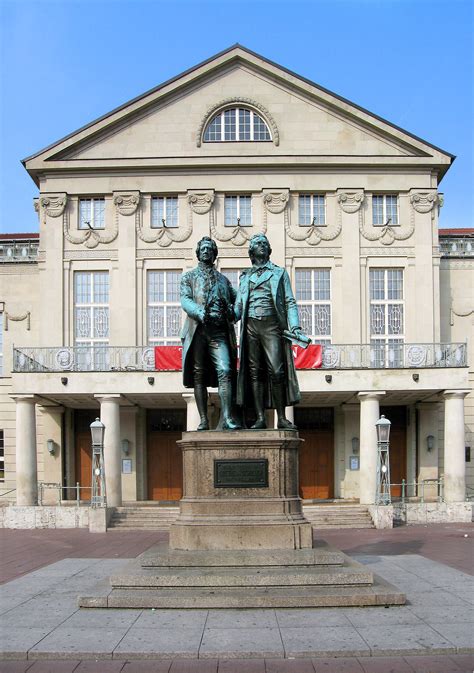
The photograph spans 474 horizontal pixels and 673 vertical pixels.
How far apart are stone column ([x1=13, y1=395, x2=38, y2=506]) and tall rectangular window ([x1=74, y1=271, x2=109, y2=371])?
457 centimetres

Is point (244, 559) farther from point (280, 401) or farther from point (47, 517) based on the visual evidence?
point (47, 517)

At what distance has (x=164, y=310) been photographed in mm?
34594

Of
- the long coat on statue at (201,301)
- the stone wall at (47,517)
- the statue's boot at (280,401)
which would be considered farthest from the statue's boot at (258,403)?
the stone wall at (47,517)

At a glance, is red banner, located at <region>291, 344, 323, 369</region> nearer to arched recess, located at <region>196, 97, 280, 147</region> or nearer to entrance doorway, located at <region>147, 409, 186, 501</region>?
entrance doorway, located at <region>147, 409, 186, 501</region>

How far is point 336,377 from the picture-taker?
29.9 meters

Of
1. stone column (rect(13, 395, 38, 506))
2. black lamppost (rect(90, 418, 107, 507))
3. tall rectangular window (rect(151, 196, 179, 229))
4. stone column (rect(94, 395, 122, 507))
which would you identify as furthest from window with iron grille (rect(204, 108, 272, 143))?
black lamppost (rect(90, 418, 107, 507))

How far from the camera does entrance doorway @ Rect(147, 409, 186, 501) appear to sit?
3472 centimetres

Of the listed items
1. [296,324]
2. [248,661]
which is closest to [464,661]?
[248,661]

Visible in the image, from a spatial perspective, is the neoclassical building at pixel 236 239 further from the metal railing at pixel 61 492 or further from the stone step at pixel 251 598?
the stone step at pixel 251 598

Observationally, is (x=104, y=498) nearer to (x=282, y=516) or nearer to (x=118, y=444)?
(x=118, y=444)

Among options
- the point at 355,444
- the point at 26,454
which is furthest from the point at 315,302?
the point at 26,454

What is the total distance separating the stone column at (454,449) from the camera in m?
29.5

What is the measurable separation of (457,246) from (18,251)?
63.7 feet

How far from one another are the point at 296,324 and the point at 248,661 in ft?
15.9
